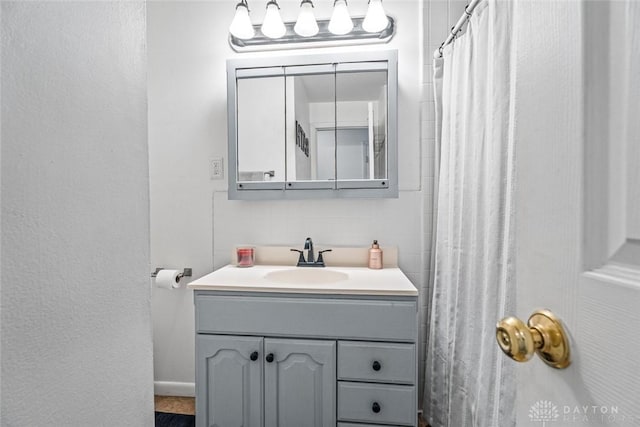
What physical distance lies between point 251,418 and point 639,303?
133 cm

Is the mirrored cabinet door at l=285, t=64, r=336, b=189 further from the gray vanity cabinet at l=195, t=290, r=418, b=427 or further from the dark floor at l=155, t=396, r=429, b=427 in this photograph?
the dark floor at l=155, t=396, r=429, b=427

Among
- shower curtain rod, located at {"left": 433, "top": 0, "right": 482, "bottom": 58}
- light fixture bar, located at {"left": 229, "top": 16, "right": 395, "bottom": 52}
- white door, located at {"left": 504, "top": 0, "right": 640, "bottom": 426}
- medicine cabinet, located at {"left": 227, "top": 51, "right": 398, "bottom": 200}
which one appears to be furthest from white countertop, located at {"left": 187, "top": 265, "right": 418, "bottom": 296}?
light fixture bar, located at {"left": 229, "top": 16, "right": 395, "bottom": 52}

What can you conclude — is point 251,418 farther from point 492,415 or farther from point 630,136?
point 630,136

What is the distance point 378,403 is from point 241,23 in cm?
185

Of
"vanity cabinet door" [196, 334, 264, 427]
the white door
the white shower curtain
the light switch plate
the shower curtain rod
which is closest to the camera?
the white door

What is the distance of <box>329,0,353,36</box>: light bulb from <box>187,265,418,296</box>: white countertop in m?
1.20

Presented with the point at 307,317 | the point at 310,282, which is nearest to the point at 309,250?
the point at 310,282

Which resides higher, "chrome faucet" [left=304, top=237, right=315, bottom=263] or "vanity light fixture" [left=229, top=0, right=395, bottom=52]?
"vanity light fixture" [left=229, top=0, right=395, bottom=52]

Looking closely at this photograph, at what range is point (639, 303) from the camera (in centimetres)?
25

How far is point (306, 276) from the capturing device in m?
1.52

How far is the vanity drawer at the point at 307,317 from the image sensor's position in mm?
1136

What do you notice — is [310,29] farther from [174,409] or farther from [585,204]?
[174,409]

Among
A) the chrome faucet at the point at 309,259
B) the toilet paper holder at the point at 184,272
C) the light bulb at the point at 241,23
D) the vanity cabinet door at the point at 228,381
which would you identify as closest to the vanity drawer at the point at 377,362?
the vanity cabinet door at the point at 228,381

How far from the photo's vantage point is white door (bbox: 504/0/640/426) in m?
0.27
